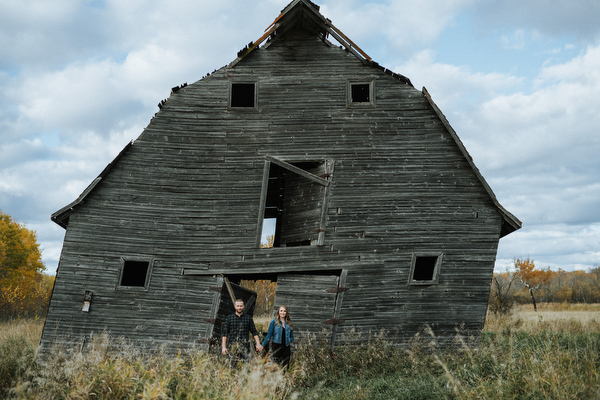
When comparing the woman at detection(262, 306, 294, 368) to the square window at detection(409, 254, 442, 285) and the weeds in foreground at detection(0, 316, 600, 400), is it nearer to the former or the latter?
the weeds in foreground at detection(0, 316, 600, 400)

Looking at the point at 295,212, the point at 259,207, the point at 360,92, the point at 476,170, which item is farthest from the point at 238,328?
the point at 360,92

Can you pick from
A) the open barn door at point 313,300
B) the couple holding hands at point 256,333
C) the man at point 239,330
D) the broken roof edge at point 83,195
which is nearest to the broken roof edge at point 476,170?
the open barn door at point 313,300

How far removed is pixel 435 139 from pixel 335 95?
10.4 feet

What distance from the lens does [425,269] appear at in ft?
51.1

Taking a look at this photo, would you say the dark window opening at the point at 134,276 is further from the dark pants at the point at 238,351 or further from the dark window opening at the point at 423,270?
the dark window opening at the point at 423,270

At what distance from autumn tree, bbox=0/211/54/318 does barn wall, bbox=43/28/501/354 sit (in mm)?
28149

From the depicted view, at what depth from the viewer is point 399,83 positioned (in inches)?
508

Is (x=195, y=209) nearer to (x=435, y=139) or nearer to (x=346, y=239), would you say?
(x=346, y=239)

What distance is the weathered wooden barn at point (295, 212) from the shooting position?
455 inches

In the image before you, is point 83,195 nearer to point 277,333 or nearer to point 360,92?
point 277,333

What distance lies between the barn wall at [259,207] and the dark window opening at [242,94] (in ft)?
2.08

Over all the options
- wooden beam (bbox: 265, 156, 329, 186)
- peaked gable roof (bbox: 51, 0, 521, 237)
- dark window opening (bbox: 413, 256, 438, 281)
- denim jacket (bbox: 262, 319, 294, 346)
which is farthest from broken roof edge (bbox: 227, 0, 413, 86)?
denim jacket (bbox: 262, 319, 294, 346)

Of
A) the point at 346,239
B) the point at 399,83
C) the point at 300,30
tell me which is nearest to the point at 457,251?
the point at 346,239

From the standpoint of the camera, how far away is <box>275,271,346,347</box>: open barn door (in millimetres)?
11281
